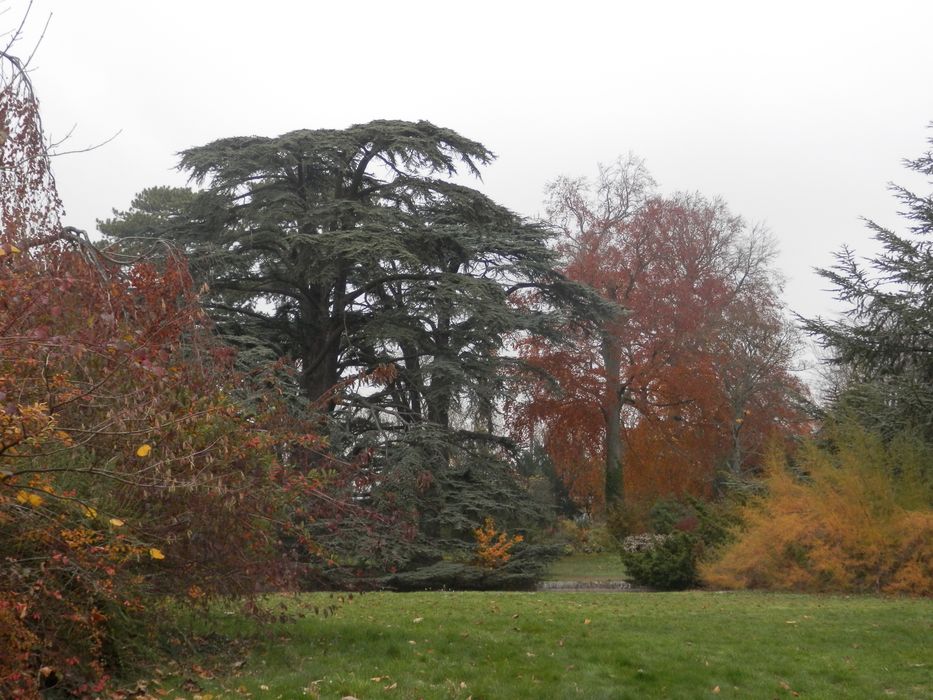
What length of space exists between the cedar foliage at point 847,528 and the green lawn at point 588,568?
13.6ft

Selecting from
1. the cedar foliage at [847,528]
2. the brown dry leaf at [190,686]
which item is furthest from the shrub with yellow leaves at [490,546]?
the brown dry leaf at [190,686]

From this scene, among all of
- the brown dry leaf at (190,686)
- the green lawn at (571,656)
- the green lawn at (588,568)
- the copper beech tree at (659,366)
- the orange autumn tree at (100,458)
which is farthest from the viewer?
the copper beech tree at (659,366)

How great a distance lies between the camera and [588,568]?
24359 millimetres

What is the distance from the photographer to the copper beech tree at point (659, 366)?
2964 centimetres

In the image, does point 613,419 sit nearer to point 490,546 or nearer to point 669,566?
point 490,546

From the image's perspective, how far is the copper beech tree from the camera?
29.6 metres

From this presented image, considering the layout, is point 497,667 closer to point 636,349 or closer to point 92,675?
point 92,675


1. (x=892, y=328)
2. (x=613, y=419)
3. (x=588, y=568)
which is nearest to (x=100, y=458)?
(x=892, y=328)

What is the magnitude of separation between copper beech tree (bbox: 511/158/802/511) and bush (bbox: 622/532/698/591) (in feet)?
33.3

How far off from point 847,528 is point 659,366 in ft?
45.4

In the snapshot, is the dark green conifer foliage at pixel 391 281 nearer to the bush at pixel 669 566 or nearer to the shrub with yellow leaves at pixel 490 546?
the shrub with yellow leaves at pixel 490 546

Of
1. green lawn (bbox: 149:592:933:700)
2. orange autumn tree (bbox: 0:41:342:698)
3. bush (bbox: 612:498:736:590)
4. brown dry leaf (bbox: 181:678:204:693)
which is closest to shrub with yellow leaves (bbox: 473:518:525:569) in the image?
bush (bbox: 612:498:736:590)

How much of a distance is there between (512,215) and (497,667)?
15.4 metres

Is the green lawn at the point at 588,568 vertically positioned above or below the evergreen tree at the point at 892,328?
below
